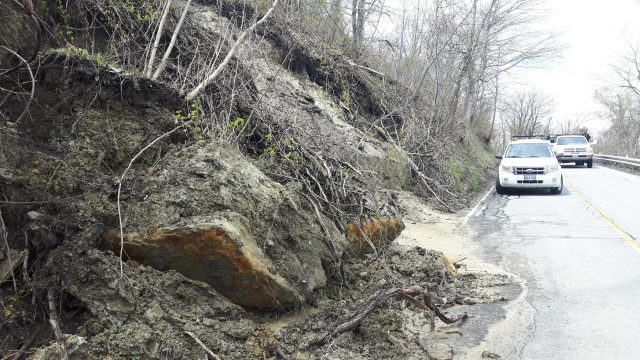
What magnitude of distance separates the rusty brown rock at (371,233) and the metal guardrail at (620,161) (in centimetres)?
2295

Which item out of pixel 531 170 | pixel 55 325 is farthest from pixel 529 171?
pixel 55 325

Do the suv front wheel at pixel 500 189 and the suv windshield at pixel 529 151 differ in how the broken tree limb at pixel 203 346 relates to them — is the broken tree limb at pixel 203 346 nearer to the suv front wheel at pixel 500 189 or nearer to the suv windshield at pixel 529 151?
the suv front wheel at pixel 500 189

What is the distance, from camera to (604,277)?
20.2ft

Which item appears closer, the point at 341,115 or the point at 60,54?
the point at 60,54

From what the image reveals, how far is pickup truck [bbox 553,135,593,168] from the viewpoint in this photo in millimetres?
26484

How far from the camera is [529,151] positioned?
49.5ft

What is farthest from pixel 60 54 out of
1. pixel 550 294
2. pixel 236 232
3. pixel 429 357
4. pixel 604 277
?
pixel 604 277

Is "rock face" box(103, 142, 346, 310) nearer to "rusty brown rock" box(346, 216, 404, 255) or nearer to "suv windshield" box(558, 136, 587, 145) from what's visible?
"rusty brown rock" box(346, 216, 404, 255)

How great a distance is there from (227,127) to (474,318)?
135 inches

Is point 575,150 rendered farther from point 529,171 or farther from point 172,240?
point 172,240

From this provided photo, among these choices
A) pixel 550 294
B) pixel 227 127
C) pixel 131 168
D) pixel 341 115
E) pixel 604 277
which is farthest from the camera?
pixel 341 115

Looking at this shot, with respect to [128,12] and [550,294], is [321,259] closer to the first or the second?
[550,294]

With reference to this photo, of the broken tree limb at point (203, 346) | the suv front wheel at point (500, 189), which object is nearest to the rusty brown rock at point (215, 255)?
the broken tree limb at point (203, 346)

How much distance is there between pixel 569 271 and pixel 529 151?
956 centimetres
